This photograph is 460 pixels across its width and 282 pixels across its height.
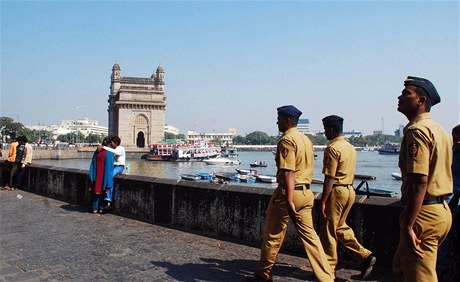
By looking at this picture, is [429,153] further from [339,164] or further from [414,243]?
[339,164]

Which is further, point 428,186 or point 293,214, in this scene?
point 293,214

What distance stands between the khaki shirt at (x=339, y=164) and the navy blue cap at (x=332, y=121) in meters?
0.26

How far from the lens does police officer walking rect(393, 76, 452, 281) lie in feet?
8.82

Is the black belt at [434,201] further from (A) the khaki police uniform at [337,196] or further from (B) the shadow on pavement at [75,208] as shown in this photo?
(B) the shadow on pavement at [75,208]

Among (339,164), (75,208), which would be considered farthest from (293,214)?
(75,208)

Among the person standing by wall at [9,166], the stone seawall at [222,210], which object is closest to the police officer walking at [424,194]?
the stone seawall at [222,210]

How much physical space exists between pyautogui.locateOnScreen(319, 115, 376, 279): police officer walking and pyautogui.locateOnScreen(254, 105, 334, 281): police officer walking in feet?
0.77

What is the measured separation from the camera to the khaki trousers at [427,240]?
8.96 ft

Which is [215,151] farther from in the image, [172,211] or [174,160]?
[172,211]

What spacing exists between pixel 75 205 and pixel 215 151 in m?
85.8

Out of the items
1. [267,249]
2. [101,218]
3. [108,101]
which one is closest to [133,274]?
[267,249]

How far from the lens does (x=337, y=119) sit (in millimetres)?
4512

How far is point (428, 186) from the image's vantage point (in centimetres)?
278

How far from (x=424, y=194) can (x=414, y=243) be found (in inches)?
13.1
